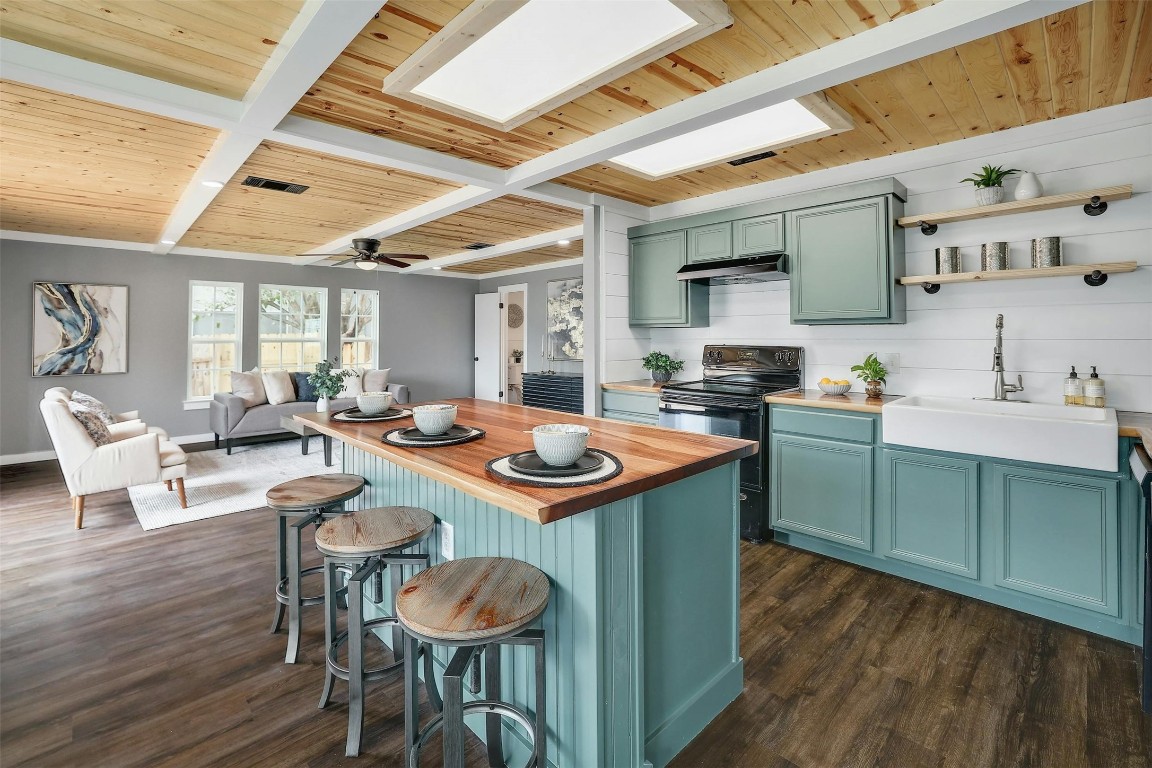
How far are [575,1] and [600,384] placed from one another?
2.81 m

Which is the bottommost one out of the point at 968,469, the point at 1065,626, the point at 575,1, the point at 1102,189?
the point at 1065,626

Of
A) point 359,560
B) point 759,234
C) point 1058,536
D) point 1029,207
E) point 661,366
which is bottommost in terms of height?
point 1058,536

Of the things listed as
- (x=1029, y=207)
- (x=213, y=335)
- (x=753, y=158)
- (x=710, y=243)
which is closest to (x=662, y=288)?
(x=710, y=243)

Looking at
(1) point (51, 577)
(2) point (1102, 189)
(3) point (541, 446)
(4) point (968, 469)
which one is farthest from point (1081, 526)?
(1) point (51, 577)

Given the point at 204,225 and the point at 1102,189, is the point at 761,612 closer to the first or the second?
the point at 1102,189

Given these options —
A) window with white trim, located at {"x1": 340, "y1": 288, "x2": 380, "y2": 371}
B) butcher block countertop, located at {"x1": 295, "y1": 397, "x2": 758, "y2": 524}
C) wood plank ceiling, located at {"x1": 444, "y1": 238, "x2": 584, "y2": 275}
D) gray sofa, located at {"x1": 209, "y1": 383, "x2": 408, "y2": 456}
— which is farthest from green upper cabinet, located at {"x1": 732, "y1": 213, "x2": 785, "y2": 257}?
window with white trim, located at {"x1": 340, "y1": 288, "x2": 380, "y2": 371}

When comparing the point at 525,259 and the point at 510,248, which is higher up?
the point at 525,259

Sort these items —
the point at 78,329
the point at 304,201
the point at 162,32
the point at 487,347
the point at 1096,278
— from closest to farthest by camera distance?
the point at 162,32, the point at 1096,278, the point at 304,201, the point at 78,329, the point at 487,347

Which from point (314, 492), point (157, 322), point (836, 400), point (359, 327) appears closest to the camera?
point (314, 492)

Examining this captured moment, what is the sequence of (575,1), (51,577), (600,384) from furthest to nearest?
(600,384) < (51,577) < (575,1)

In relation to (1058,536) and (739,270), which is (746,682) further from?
(739,270)

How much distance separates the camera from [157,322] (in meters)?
6.24

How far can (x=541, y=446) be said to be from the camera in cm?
139

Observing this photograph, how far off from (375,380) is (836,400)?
597cm
